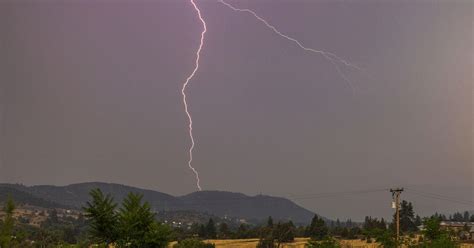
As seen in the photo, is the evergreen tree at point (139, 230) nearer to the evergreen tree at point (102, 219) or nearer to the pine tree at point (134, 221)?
the pine tree at point (134, 221)

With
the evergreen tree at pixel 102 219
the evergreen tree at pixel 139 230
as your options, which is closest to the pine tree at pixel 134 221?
the evergreen tree at pixel 139 230

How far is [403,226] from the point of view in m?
96.1

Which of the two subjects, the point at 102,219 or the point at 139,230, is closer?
the point at 102,219

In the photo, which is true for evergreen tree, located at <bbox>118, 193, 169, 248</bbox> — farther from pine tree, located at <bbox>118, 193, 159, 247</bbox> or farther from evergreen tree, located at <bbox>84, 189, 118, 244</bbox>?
evergreen tree, located at <bbox>84, 189, 118, 244</bbox>

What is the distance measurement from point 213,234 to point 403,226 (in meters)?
36.3

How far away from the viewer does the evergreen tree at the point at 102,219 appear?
30859mm

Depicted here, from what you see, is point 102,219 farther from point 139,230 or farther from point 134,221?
point 139,230

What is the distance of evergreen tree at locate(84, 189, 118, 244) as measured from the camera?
30.9 m

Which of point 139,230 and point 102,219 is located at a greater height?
point 102,219

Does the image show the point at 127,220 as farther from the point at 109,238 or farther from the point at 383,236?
the point at 383,236

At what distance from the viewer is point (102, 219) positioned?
31.1m

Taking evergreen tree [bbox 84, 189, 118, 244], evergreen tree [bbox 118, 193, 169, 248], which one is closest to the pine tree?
evergreen tree [bbox 118, 193, 169, 248]

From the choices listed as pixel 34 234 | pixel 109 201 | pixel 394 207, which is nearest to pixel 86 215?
pixel 109 201

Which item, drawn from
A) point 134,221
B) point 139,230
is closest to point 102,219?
point 134,221
